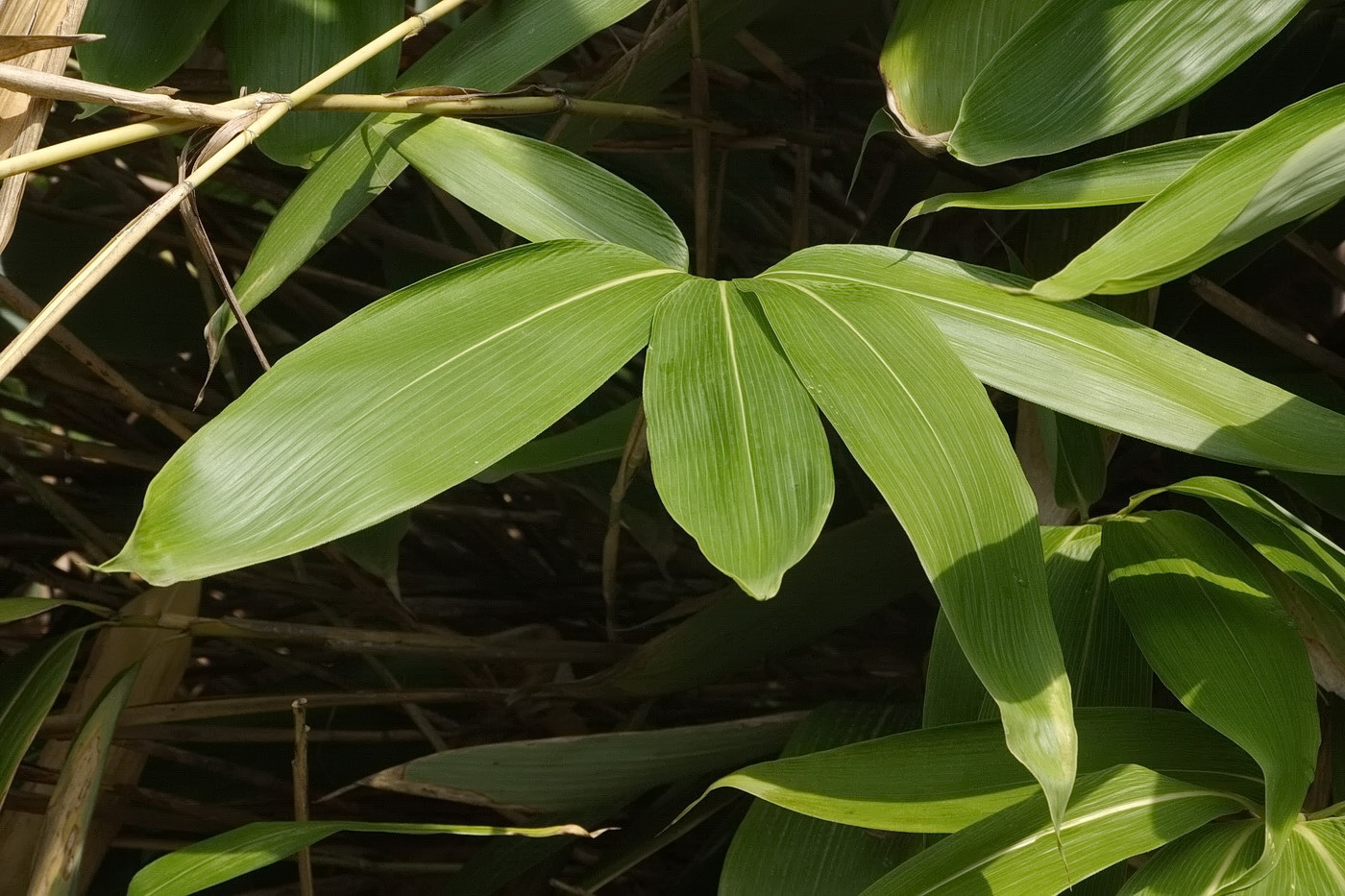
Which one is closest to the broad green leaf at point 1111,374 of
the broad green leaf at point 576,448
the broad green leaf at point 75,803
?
the broad green leaf at point 576,448

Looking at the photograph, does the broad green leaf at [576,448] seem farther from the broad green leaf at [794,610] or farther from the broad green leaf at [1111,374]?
the broad green leaf at [1111,374]

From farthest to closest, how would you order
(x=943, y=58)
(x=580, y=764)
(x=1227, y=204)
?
1. (x=580, y=764)
2. (x=943, y=58)
3. (x=1227, y=204)

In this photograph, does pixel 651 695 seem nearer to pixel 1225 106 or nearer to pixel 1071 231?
pixel 1071 231

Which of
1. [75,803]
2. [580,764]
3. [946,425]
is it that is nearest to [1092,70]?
[946,425]

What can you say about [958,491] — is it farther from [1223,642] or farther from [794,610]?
[794,610]

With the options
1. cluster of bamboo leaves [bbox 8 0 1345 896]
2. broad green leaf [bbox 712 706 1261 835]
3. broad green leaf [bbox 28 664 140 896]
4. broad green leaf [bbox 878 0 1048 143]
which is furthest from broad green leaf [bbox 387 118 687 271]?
broad green leaf [bbox 28 664 140 896]

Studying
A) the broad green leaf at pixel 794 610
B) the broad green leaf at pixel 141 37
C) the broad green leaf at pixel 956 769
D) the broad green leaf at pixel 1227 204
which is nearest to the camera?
the broad green leaf at pixel 1227 204

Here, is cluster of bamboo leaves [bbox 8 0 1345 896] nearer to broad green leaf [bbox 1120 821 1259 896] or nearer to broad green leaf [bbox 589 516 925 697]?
broad green leaf [bbox 1120 821 1259 896]
